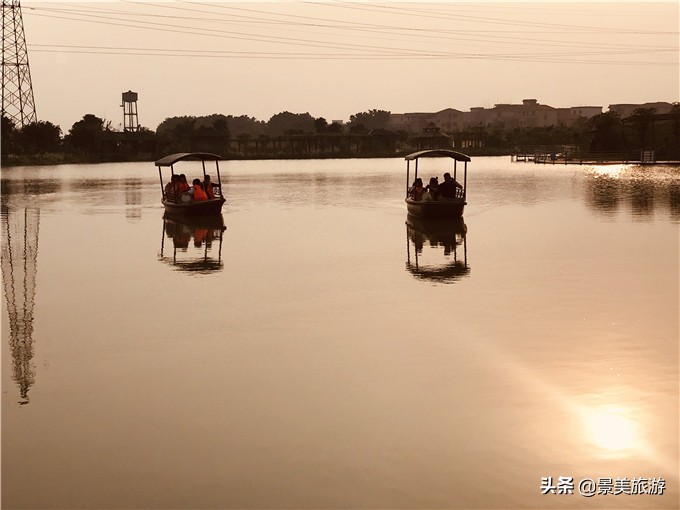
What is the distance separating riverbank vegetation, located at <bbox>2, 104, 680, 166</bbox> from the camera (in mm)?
76588

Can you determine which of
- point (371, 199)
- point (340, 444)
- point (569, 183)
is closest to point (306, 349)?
point (340, 444)

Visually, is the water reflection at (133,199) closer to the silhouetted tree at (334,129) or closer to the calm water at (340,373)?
the calm water at (340,373)

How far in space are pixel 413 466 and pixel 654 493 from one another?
2.06 m

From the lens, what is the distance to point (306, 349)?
12.4 m

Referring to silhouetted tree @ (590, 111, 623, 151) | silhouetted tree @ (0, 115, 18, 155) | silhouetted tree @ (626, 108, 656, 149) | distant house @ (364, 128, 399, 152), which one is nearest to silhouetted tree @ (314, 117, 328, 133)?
distant house @ (364, 128, 399, 152)

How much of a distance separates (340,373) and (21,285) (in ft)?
32.9

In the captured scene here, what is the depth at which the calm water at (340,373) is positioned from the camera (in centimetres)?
781

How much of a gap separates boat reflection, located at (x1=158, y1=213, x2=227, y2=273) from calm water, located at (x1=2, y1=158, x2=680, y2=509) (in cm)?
18

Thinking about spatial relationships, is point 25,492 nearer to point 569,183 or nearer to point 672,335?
point 672,335

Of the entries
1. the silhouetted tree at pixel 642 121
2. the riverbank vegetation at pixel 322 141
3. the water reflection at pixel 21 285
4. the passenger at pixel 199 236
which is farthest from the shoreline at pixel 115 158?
the passenger at pixel 199 236

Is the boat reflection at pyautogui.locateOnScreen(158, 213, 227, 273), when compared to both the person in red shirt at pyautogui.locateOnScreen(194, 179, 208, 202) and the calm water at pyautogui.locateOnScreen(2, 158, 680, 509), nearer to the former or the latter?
the calm water at pyautogui.locateOnScreen(2, 158, 680, 509)

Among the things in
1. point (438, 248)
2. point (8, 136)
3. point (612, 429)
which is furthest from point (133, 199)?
point (8, 136)

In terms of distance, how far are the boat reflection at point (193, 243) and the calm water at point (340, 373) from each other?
0.18 meters

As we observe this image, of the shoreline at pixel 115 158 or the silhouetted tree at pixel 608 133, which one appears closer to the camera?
the silhouetted tree at pixel 608 133
